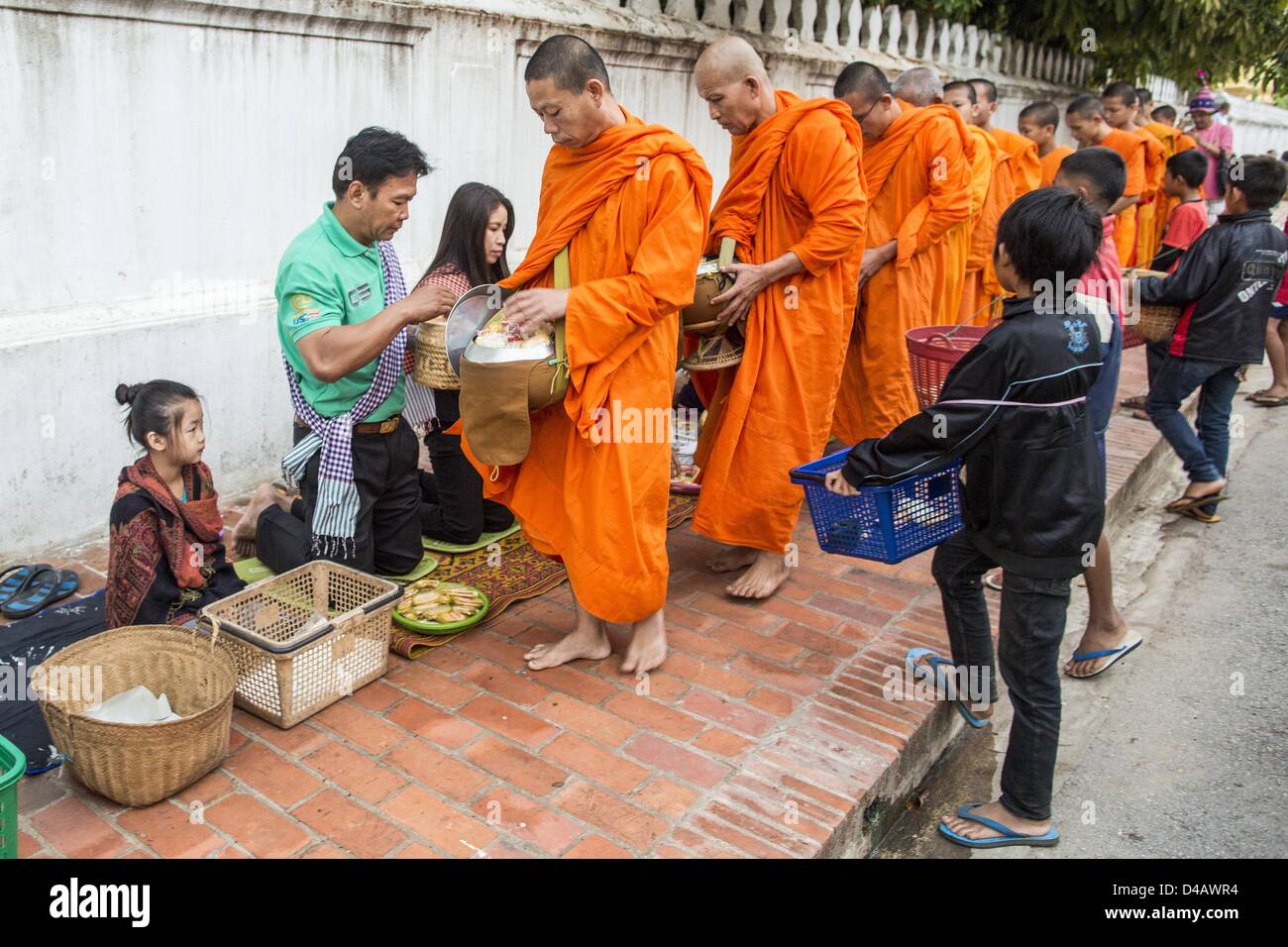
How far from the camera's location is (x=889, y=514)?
336 centimetres

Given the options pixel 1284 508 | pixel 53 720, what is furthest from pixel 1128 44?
pixel 53 720

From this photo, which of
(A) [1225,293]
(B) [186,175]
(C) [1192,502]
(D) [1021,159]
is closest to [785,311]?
(B) [186,175]

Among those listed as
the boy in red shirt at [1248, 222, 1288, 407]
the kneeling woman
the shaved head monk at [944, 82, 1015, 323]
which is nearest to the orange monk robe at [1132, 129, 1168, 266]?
the boy in red shirt at [1248, 222, 1288, 407]

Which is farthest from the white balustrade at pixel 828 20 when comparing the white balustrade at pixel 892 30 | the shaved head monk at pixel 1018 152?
the shaved head monk at pixel 1018 152

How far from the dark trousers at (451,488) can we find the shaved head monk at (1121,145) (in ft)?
22.4

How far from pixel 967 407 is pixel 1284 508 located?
461 cm

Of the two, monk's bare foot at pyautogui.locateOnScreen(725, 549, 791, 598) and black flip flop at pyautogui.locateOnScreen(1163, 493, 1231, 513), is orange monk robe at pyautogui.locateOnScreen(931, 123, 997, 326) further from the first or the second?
monk's bare foot at pyautogui.locateOnScreen(725, 549, 791, 598)

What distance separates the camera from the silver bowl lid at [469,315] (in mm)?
3559

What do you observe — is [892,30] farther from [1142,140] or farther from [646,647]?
[646,647]

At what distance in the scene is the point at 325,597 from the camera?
4.00 meters

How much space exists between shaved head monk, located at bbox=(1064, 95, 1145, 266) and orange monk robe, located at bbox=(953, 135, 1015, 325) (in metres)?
1.88

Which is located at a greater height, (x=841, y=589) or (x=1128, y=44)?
(x=1128, y=44)

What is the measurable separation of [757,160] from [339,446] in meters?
2.00
